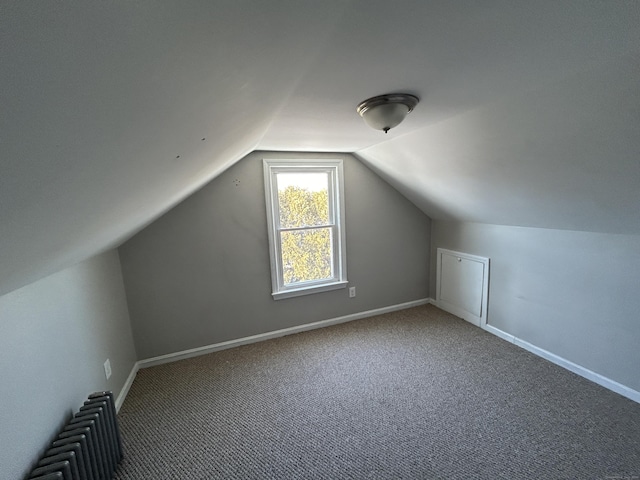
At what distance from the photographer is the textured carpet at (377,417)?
5.14 ft

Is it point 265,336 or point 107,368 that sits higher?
point 107,368

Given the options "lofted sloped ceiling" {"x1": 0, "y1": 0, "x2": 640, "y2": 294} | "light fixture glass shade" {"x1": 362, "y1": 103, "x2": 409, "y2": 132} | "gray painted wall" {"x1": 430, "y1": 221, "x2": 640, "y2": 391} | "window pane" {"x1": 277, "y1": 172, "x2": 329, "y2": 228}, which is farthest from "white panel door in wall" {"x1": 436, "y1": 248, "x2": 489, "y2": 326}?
"light fixture glass shade" {"x1": 362, "y1": 103, "x2": 409, "y2": 132}

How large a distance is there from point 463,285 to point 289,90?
2.95 meters

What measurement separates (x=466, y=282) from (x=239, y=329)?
2533 millimetres

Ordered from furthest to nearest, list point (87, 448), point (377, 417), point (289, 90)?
point (377, 417) < point (87, 448) < point (289, 90)

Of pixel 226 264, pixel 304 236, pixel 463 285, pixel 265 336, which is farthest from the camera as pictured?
pixel 463 285

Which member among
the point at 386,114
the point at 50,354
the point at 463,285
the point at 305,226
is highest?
the point at 386,114

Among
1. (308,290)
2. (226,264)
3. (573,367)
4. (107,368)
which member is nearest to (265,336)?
(308,290)

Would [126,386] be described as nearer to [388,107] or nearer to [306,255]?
[306,255]

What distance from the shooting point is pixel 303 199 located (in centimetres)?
302

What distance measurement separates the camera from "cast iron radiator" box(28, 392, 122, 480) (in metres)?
1.18

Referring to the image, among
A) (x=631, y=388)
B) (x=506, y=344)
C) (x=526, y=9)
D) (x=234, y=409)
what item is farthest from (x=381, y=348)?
(x=526, y=9)

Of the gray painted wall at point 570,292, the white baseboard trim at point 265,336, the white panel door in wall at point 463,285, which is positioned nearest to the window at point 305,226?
the white baseboard trim at point 265,336

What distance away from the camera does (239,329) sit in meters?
2.87
